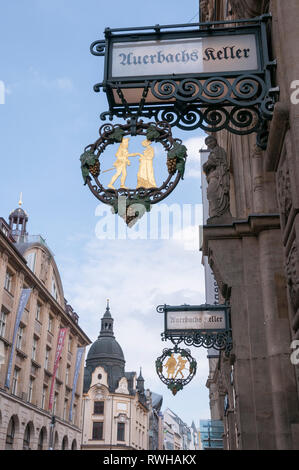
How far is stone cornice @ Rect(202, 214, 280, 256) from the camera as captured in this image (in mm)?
7598

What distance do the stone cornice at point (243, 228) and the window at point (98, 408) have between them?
74642 mm

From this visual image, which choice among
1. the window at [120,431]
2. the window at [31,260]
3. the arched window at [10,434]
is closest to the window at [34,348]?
the window at [31,260]

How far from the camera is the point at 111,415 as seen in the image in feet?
256

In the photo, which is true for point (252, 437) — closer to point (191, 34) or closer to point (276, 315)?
point (276, 315)

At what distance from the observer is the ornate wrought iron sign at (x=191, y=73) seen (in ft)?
15.4

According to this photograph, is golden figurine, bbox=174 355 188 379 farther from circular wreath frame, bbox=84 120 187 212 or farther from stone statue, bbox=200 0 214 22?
stone statue, bbox=200 0 214 22

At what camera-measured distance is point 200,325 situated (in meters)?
10.2

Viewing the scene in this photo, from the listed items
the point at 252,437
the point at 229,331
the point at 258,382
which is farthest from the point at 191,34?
the point at 229,331

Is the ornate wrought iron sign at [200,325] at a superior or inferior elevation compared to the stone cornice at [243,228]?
inferior

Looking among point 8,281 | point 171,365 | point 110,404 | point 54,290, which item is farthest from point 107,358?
point 171,365

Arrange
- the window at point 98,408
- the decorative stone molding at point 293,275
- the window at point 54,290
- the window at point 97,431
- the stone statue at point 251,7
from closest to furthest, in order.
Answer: the decorative stone molding at point 293,275 < the stone statue at point 251,7 < the window at point 54,290 < the window at point 97,431 < the window at point 98,408

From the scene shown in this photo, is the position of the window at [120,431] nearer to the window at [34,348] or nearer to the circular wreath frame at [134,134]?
the window at [34,348]

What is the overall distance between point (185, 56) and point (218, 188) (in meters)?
3.89

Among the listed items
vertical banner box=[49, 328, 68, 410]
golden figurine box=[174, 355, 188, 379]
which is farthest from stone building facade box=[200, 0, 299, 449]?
vertical banner box=[49, 328, 68, 410]
